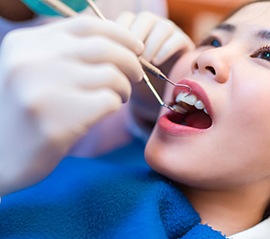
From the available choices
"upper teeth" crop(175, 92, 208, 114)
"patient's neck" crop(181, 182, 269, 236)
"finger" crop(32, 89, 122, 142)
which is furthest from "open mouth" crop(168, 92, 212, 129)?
"finger" crop(32, 89, 122, 142)

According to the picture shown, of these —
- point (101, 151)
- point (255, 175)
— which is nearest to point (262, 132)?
point (255, 175)

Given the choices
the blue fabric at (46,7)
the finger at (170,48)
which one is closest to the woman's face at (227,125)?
the finger at (170,48)

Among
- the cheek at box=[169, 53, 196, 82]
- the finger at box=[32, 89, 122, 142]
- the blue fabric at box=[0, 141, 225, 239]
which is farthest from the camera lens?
the cheek at box=[169, 53, 196, 82]

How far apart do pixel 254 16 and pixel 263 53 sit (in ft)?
0.25

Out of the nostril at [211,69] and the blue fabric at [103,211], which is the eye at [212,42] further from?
the blue fabric at [103,211]

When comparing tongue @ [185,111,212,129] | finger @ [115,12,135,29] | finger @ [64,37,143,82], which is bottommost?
tongue @ [185,111,212,129]

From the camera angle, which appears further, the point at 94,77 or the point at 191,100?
the point at 191,100

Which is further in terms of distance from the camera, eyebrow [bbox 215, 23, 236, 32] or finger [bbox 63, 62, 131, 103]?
eyebrow [bbox 215, 23, 236, 32]

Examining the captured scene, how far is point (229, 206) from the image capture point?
0.65m

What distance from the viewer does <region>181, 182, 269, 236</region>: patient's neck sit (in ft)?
2.12

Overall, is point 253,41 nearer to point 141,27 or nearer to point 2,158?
point 141,27

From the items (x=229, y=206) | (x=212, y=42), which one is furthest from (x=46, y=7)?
(x=229, y=206)

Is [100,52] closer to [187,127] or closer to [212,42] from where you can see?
[187,127]

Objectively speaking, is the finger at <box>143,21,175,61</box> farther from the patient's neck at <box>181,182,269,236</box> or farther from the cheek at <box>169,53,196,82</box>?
the patient's neck at <box>181,182,269,236</box>
